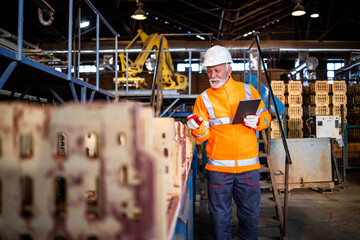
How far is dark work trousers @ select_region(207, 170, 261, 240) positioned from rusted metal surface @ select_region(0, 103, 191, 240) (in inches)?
74.7

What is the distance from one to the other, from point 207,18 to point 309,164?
11959 millimetres

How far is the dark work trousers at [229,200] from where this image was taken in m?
2.44

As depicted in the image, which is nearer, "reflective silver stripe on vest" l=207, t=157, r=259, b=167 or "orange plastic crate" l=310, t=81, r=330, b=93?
"reflective silver stripe on vest" l=207, t=157, r=259, b=167

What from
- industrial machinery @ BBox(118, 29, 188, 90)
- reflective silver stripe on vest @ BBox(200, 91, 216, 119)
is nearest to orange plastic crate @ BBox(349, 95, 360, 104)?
industrial machinery @ BBox(118, 29, 188, 90)

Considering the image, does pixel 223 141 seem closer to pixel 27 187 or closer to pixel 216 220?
pixel 216 220

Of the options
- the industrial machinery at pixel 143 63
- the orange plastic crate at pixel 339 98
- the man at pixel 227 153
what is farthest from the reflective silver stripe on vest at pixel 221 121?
the orange plastic crate at pixel 339 98

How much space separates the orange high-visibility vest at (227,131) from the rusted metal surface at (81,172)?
175 cm

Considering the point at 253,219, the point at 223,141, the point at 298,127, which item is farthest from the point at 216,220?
the point at 298,127

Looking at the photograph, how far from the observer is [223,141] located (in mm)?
2498

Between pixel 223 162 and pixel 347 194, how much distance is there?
4.99 metres

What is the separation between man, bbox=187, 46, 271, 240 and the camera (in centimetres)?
244

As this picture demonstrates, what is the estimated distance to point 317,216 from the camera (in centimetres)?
448

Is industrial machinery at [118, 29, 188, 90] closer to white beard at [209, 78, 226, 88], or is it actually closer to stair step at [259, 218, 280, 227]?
white beard at [209, 78, 226, 88]

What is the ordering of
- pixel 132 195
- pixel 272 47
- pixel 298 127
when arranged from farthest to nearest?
pixel 272 47 < pixel 298 127 < pixel 132 195
